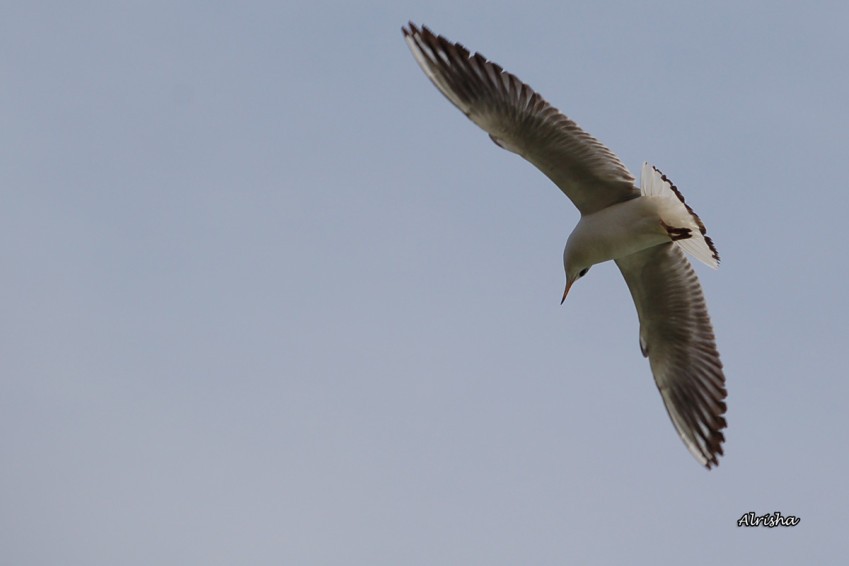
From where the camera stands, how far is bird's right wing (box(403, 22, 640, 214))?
9.06 m

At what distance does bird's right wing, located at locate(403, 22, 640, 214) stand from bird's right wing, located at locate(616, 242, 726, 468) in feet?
4.81

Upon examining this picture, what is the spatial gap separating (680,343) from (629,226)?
152 centimetres

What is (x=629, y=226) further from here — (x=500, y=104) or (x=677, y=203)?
(x=500, y=104)

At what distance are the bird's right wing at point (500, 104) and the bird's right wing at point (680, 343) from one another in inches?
57.8

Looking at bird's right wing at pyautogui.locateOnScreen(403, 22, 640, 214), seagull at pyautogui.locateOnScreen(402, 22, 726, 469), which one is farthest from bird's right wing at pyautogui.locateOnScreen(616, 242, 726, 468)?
bird's right wing at pyautogui.locateOnScreen(403, 22, 640, 214)

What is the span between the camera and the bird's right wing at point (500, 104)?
29.7 feet

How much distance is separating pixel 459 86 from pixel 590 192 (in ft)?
4.99

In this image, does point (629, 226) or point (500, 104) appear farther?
point (629, 226)

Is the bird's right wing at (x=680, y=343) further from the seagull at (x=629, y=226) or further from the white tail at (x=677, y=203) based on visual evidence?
the white tail at (x=677, y=203)

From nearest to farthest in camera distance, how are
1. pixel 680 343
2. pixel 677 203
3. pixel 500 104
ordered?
pixel 500 104, pixel 677 203, pixel 680 343

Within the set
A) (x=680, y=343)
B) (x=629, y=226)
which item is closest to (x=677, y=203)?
(x=629, y=226)

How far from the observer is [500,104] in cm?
910

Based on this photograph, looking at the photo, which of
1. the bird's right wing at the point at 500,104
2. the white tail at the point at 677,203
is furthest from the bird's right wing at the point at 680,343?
the bird's right wing at the point at 500,104

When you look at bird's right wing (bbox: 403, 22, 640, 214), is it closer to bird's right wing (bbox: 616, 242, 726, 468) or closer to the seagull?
the seagull
